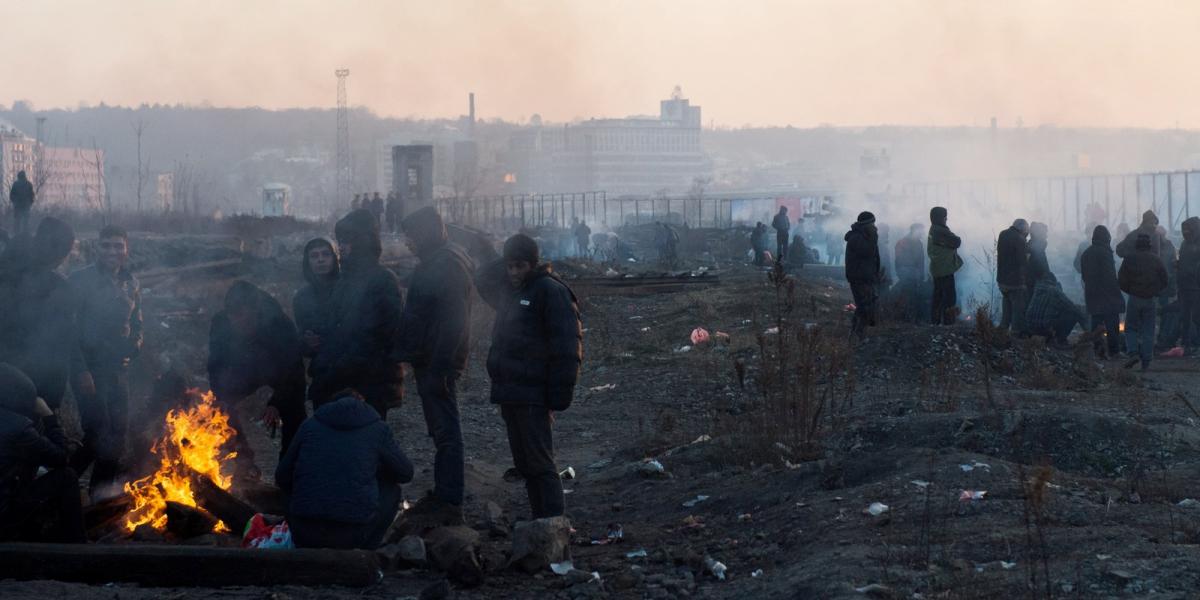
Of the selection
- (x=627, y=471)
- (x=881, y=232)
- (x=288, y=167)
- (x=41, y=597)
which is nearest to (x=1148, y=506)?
(x=627, y=471)

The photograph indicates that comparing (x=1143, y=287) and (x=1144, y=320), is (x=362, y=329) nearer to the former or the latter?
(x=1143, y=287)

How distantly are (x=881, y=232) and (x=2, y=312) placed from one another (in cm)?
2038

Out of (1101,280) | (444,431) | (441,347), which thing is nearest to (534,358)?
(441,347)

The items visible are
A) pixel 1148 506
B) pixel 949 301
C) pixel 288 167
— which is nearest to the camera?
pixel 1148 506

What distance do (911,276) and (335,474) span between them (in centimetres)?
1324

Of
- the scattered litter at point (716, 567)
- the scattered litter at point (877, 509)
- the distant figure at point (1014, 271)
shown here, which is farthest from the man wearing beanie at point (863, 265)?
the scattered litter at point (716, 567)

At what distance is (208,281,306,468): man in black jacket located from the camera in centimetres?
888

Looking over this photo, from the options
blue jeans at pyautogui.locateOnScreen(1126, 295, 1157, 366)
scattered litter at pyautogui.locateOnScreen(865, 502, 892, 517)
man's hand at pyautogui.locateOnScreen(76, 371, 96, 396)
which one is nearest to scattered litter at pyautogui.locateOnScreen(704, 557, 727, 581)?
scattered litter at pyautogui.locateOnScreen(865, 502, 892, 517)

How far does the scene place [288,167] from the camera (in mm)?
186875

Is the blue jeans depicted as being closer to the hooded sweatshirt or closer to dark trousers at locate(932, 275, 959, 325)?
dark trousers at locate(932, 275, 959, 325)

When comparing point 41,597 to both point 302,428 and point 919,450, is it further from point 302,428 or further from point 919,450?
point 919,450

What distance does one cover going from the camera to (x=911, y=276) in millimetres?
18906

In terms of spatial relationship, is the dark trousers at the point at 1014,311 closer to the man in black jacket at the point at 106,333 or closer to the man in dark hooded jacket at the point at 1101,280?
the man in dark hooded jacket at the point at 1101,280

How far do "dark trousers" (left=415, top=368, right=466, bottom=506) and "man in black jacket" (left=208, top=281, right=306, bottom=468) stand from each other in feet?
3.60
